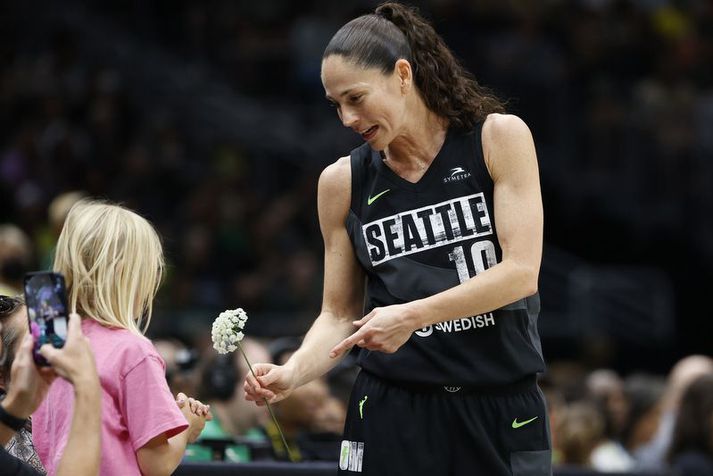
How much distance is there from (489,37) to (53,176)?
16.1 feet

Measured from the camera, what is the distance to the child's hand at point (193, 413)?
378cm

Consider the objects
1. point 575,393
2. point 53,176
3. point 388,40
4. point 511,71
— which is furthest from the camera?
point 511,71

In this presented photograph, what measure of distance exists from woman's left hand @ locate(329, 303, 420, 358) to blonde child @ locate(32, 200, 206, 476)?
0.58 meters

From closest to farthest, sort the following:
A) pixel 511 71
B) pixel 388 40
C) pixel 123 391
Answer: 1. pixel 123 391
2. pixel 388 40
3. pixel 511 71

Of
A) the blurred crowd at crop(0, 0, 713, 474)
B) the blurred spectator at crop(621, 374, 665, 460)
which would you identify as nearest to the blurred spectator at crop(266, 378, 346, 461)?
the blurred spectator at crop(621, 374, 665, 460)

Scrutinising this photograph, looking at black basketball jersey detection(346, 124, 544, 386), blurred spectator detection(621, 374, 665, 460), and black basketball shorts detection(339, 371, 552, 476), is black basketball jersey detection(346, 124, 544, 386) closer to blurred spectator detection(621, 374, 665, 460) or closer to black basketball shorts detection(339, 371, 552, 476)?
black basketball shorts detection(339, 371, 552, 476)

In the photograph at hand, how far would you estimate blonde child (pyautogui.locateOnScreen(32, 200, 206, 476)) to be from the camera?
351 centimetres

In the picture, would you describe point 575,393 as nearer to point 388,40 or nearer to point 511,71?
point 511,71

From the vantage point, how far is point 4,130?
12.6 m

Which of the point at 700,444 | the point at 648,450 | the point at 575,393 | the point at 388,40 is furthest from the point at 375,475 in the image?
the point at 575,393

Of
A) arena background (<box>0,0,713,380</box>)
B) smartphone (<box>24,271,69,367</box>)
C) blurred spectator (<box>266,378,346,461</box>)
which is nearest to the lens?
smartphone (<box>24,271,69,367</box>)

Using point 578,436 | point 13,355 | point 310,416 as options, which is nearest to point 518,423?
point 13,355

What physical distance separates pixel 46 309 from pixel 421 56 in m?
1.42

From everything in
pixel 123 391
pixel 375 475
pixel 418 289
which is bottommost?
pixel 375 475
